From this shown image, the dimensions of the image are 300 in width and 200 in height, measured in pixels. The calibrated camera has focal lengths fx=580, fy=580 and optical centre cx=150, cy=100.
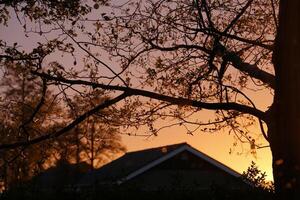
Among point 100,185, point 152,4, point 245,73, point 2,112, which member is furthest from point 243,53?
point 2,112

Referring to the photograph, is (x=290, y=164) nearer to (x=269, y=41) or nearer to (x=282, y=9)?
(x=282, y=9)

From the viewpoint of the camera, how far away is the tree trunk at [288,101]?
918 centimetres

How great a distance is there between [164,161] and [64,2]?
837 inches

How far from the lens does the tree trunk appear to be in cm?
918

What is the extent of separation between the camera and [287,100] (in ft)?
30.4

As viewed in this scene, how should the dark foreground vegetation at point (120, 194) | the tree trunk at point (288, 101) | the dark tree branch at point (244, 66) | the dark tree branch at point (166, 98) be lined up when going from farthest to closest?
1. the dark tree branch at point (244, 66)
2. the dark tree branch at point (166, 98)
3. the dark foreground vegetation at point (120, 194)
4. the tree trunk at point (288, 101)

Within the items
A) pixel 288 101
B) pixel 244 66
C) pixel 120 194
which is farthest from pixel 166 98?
pixel 288 101

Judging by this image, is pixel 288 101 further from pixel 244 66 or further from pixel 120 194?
pixel 244 66

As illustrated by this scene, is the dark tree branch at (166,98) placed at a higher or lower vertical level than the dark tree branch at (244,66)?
lower

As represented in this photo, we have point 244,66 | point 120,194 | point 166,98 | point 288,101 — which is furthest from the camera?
point 244,66

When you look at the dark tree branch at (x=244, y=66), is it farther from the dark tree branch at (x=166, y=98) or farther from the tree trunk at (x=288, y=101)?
the tree trunk at (x=288, y=101)

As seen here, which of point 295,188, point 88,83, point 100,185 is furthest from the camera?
point 88,83

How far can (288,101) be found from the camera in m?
9.26

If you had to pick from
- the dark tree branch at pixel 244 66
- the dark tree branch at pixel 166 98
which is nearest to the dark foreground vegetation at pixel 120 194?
the dark tree branch at pixel 166 98
